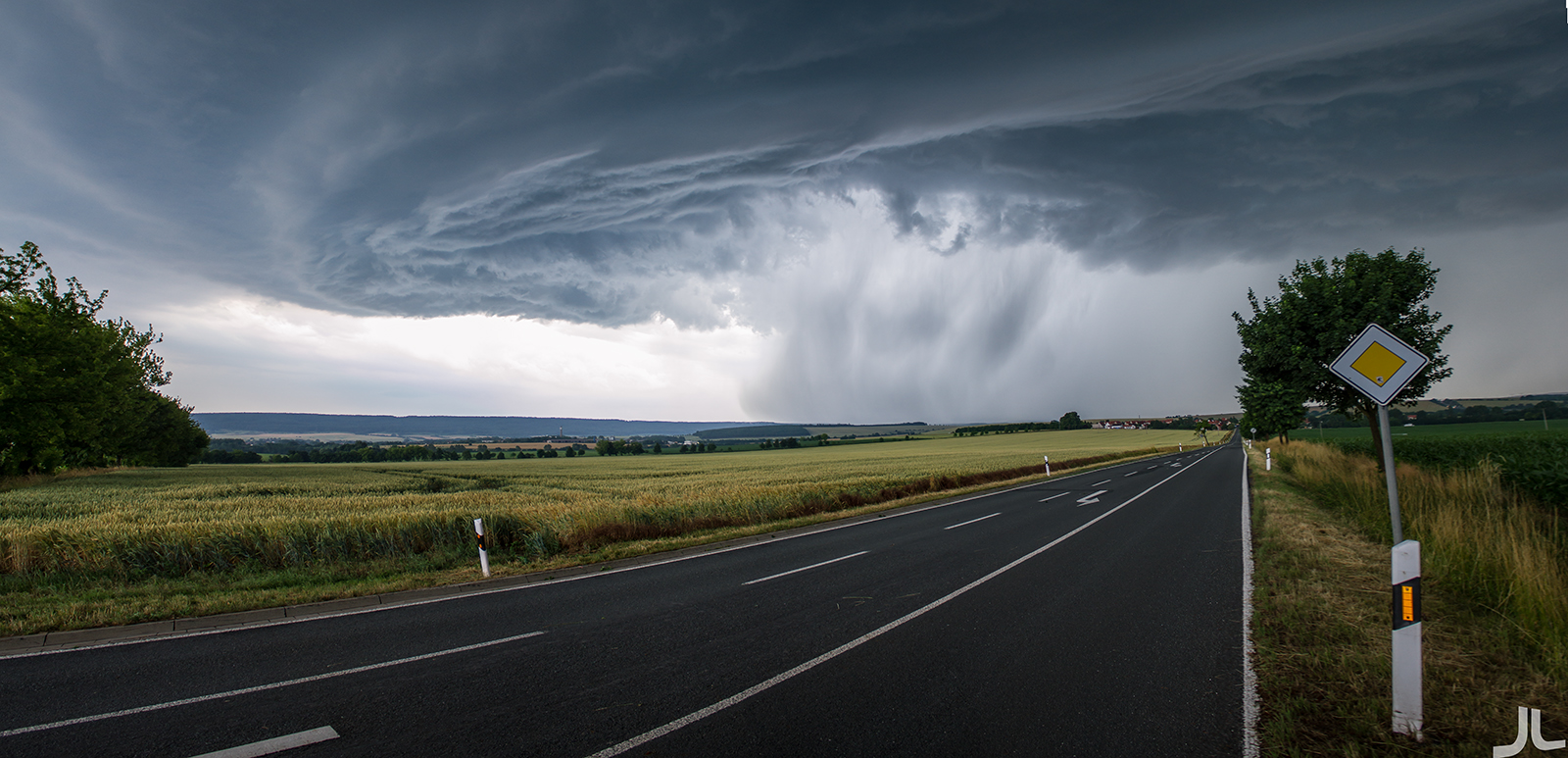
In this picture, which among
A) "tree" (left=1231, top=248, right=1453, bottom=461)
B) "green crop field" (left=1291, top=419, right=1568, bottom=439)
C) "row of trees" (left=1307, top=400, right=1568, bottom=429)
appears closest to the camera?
"tree" (left=1231, top=248, right=1453, bottom=461)

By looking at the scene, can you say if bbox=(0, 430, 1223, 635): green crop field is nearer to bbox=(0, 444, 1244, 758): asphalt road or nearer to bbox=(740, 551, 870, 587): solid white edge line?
bbox=(0, 444, 1244, 758): asphalt road

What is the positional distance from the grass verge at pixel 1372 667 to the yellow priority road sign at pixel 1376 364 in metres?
2.26

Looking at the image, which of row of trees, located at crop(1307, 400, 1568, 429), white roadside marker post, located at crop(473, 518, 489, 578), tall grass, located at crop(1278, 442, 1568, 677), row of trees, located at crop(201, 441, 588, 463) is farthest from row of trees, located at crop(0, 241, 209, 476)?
row of trees, located at crop(1307, 400, 1568, 429)

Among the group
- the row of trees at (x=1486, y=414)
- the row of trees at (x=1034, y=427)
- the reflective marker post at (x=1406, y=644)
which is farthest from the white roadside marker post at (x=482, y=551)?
the row of trees at (x=1034, y=427)

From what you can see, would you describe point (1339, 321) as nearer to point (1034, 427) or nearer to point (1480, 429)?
point (1480, 429)

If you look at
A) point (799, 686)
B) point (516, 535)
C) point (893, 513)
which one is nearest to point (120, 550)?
point (516, 535)

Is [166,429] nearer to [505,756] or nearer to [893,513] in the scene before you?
[893,513]

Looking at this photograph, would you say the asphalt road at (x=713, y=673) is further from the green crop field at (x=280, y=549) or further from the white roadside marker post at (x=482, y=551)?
the green crop field at (x=280, y=549)

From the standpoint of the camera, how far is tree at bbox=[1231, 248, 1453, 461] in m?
16.4

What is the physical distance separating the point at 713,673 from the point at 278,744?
3.26m

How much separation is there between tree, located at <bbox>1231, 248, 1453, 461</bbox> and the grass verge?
11.4 m

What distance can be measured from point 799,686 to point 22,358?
41368 mm

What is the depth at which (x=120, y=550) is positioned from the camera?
33.9 feet

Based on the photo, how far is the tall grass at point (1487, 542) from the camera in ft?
17.5
